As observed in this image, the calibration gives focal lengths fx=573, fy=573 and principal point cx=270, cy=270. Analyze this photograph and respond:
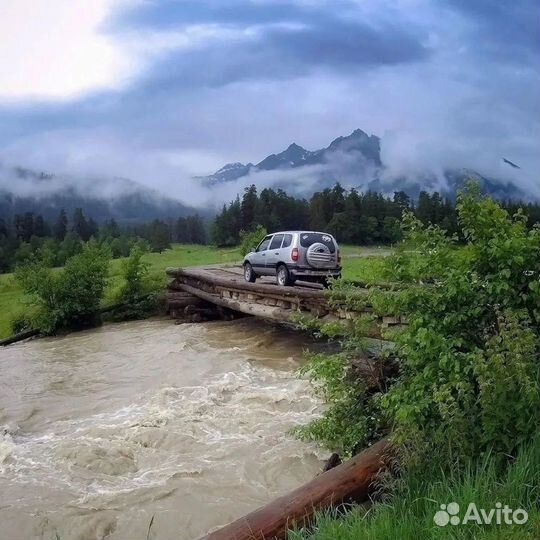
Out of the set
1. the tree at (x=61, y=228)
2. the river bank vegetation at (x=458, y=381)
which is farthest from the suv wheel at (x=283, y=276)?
the tree at (x=61, y=228)

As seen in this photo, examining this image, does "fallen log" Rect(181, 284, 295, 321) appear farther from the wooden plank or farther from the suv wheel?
the suv wheel

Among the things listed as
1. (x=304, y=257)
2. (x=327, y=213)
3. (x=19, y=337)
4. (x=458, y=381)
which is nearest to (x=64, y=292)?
(x=19, y=337)

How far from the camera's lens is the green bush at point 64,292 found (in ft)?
77.2

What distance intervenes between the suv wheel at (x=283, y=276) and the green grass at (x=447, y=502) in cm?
1289

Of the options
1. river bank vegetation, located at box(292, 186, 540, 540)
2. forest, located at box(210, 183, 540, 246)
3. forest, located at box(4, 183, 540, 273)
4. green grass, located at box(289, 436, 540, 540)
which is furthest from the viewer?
forest, located at box(210, 183, 540, 246)

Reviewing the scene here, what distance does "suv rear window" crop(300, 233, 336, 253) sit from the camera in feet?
56.9

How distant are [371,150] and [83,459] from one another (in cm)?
18999

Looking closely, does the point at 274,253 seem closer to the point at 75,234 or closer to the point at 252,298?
the point at 252,298

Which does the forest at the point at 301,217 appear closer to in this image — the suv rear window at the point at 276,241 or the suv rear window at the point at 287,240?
the suv rear window at the point at 276,241

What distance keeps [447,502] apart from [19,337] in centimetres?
2225

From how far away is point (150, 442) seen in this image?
8820 mm

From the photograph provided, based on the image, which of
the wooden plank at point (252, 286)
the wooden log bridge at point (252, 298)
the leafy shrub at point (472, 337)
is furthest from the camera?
the wooden plank at point (252, 286)

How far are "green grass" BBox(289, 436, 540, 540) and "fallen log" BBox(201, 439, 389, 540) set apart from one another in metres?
0.22

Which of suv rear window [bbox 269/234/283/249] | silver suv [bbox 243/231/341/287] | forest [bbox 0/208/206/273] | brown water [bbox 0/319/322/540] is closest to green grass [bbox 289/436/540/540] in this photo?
brown water [bbox 0/319/322/540]
